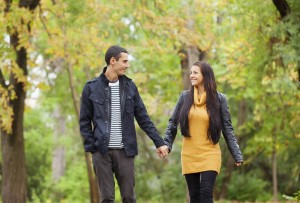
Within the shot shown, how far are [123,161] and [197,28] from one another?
13397mm

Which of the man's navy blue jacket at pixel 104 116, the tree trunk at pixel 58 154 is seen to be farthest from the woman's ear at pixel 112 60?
the tree trunk at pixel 58 154

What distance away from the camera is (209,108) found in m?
7.74

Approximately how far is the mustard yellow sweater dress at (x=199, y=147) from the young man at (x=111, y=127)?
1.62ft

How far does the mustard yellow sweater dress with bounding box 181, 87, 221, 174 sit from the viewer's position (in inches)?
301

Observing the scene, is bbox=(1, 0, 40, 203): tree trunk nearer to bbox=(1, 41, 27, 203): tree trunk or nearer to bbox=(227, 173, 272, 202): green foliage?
bbox=(1, 41, 27, 203): tree trunk

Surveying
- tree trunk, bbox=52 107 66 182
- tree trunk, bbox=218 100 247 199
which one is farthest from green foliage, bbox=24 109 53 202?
tree trunk, bbox=218 100 247 199

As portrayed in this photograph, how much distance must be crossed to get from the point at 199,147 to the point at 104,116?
3.94 ft

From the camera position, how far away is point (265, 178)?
3080 centimetres

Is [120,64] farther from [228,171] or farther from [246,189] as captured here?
[246,189]

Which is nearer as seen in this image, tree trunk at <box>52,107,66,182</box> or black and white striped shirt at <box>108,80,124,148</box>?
black and white striped shirt at <box>108,80,124,148</box>

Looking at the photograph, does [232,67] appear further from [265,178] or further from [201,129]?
[201,129]

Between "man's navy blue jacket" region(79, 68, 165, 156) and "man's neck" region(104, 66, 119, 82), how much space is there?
0.18 feet

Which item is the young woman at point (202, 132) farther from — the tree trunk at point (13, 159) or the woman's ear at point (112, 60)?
the tree trunk at point (13, 159)

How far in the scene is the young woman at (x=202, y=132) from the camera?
7.64 metres
